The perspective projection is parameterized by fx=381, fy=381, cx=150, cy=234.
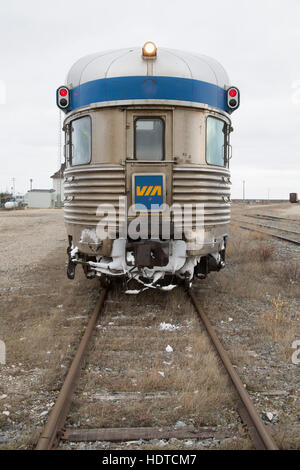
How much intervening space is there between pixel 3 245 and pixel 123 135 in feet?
37.2

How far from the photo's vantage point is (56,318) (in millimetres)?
5574

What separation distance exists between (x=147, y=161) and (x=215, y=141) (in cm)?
128

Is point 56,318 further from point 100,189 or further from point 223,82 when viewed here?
point 223,82

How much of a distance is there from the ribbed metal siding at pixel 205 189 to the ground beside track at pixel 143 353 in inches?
60.1

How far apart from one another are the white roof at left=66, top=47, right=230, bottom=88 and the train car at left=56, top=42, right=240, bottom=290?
1 cm

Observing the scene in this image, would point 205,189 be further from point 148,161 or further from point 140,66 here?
point 140,66

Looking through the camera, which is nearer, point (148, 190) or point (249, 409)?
point (249, 409)

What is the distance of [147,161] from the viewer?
207 inches

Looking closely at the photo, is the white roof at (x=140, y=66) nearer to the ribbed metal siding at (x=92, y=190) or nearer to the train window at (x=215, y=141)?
the train window at (x=215, y=141)

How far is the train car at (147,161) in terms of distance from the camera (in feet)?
17.2

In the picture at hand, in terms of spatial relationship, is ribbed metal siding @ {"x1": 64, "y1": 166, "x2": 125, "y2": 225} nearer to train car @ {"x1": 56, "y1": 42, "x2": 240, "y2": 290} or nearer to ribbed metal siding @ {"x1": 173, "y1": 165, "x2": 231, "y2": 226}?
train car @ {"x1": 56, "y1": 42, "x2": 240, "y2": 290}

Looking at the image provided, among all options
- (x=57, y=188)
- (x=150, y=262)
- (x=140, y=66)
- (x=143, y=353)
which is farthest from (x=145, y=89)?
(x=57, y=188)

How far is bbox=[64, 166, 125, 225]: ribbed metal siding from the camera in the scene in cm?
530

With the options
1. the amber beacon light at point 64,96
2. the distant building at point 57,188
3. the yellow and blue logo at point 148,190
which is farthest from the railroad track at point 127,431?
the distant building at point 57,188
